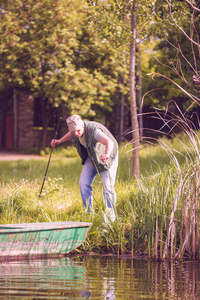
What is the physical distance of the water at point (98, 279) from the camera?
498 centimetres

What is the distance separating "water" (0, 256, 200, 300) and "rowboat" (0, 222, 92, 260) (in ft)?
0.49

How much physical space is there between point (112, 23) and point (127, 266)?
5645 mm

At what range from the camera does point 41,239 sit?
704 cm

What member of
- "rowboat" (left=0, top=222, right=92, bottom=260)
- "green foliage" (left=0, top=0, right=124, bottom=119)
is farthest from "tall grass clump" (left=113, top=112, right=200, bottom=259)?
"green foliage" (left=0, top=0, right=124, bottom=119)

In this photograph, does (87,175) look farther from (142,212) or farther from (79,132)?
(142,212)

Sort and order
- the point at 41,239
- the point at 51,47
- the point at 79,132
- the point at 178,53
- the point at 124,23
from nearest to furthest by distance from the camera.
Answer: the point at 178,53 → the point at 41,239 → the point at 79,132 → the point at 124,23 → the point at 51,47

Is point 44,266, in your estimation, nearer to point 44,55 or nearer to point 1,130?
point 44,55

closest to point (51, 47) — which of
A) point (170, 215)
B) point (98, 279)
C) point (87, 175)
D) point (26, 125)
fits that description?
point (26, 125)

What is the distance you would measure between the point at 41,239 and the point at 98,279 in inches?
61.3

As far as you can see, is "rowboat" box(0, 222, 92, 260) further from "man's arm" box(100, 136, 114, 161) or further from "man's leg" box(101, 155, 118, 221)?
"man's arm" box(100, 136, 114, 161)

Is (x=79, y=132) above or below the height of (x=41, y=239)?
above

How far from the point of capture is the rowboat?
6871mm

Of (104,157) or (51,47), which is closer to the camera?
(104,157)

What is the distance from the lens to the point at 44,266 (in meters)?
6.53
